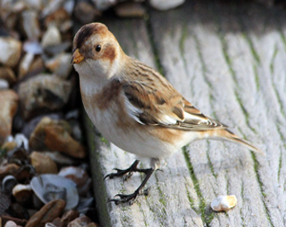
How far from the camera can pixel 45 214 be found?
9.26 ft

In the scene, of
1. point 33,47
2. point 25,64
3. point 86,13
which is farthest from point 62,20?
point 25,64

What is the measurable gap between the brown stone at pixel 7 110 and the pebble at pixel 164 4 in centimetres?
140

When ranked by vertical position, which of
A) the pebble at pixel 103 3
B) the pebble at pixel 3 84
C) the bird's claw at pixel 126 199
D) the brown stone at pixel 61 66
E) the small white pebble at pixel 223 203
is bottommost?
the small white pebble at pixel 223 203

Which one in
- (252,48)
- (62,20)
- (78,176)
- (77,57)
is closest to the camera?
(77,57)

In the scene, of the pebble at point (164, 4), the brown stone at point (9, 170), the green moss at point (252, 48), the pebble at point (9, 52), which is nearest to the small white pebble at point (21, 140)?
the brown stone at point (9, 170)

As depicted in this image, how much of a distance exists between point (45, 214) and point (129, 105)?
0.83 m

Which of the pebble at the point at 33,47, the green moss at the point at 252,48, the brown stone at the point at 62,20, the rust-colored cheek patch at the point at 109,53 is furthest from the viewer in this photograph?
the brown stone at the point at 62,20

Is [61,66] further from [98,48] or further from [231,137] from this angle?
[231,137]

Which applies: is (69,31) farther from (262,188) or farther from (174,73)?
(262,188)

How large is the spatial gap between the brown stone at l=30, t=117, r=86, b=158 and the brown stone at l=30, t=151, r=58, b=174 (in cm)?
16

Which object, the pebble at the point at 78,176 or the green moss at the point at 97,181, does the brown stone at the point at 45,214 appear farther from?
the pebble at the point at 78,176

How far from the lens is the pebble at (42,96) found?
3.79 metres

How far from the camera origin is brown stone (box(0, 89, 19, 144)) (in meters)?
3.63

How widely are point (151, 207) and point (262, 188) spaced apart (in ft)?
2.06
